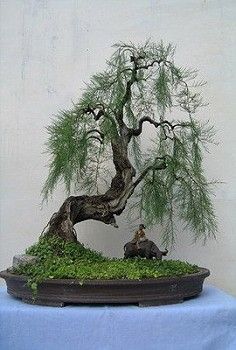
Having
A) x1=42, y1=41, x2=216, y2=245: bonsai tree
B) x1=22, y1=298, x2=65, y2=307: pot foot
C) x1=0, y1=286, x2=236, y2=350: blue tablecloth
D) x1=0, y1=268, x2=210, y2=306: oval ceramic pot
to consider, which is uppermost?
x1=42, y1=41, x2=216, y2=245: bonsai tree

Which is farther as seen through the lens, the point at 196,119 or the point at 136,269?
the point at 196,119

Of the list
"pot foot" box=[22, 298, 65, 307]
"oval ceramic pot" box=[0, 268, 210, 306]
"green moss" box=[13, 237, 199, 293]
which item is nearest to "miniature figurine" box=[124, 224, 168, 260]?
"green moss" box=[13, 237, 199, 293]

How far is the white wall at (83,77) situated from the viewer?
5.11 feet

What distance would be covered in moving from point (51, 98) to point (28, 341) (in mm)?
893

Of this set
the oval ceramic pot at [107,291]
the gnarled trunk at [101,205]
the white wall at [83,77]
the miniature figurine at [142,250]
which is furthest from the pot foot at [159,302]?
the white wall at [83,77]

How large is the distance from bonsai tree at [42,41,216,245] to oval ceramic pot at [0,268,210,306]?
0.20m

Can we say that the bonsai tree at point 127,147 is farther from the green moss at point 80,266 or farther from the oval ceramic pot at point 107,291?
the oval ceramic pot at point 107,291

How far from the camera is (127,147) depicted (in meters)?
1.29

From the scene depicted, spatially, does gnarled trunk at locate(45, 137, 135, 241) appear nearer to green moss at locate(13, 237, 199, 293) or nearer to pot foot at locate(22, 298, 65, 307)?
green moss at locate(13, 237, 199, 293)

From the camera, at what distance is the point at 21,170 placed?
1.61 metres

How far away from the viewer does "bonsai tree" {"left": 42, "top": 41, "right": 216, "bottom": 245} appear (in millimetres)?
1207

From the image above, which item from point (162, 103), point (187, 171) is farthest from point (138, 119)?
point (187, 171)

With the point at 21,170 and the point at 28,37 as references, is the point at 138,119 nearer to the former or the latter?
the point at 21,170

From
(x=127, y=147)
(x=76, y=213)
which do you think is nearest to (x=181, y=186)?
(x=127, y=147)
